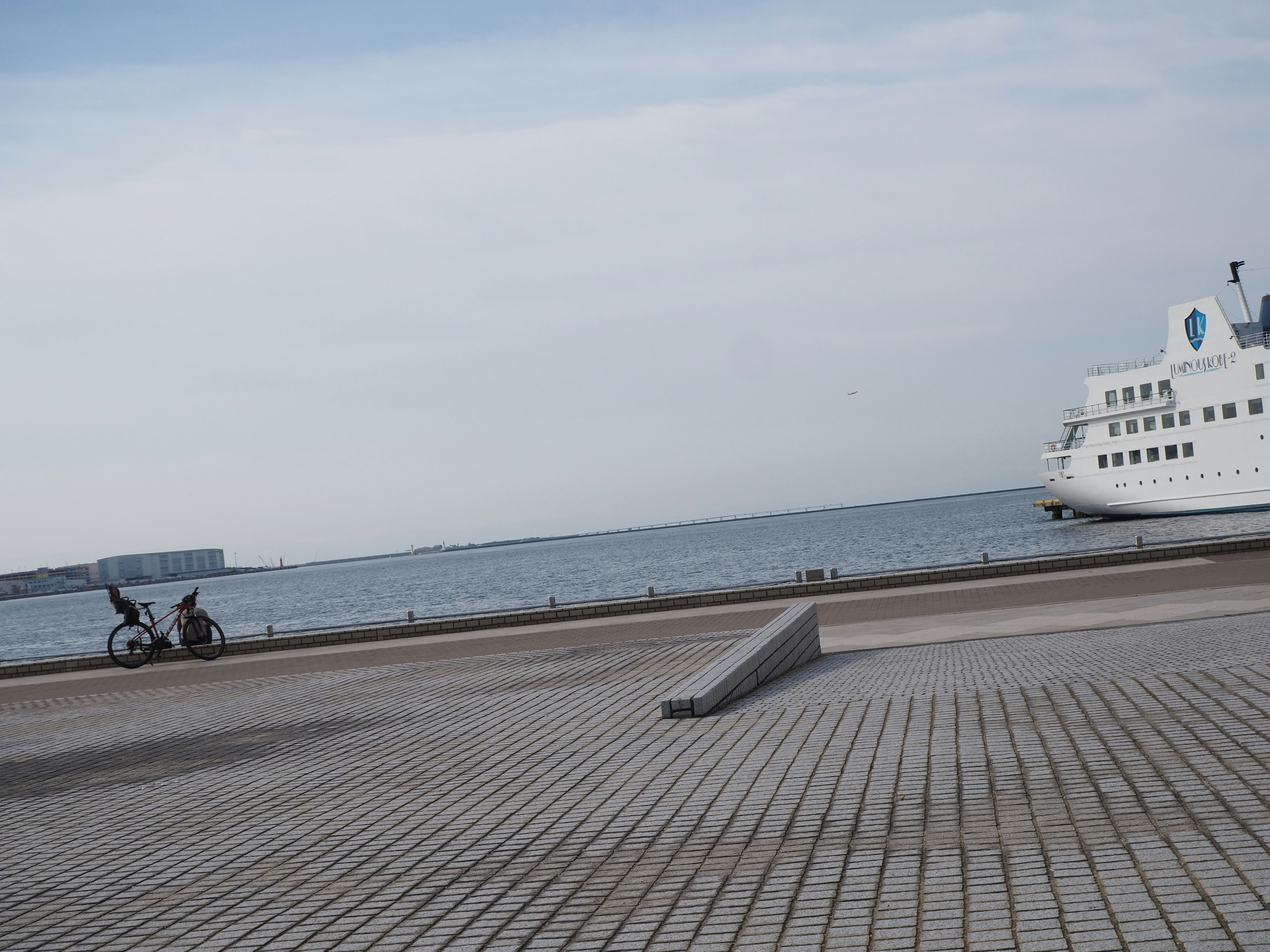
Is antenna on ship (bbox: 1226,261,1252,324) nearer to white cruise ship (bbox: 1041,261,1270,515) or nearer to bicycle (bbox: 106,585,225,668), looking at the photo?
white cruise ship (bbox: 1041,261,1270,515)

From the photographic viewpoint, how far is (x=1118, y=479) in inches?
2233

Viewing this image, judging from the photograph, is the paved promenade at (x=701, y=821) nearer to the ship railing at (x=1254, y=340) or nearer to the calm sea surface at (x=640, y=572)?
the calm sea surface at (x=640, y=572)

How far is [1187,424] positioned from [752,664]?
50.4 meters

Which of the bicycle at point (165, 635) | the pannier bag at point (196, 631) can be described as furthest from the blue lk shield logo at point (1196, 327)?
the pannier bag at point (196, 631)

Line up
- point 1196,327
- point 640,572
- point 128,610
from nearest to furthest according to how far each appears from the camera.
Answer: point 128,610, point 1196,327, point 640,572

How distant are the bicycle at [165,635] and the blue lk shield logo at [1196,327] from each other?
160 ft

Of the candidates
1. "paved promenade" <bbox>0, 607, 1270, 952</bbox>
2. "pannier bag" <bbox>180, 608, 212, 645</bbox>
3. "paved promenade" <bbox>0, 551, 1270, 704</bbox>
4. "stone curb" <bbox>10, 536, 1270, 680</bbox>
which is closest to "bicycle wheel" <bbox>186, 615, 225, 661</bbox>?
"pannier bag" <bbox>180, 608, 212, 645</bbox>

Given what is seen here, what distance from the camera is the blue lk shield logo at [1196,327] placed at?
172ft

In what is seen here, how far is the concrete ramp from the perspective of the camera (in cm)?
Answer: 859

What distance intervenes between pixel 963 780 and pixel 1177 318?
54727 millimetres

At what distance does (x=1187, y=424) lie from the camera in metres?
53.1

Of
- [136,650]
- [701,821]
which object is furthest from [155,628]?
[701,821]

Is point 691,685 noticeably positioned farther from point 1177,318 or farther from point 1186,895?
point 1177,318

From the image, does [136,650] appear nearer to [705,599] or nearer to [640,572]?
[705,599]
